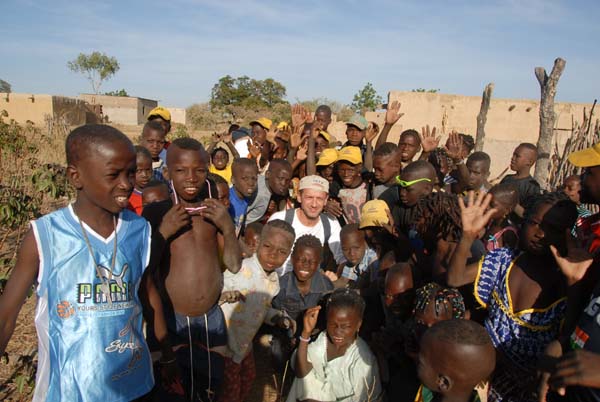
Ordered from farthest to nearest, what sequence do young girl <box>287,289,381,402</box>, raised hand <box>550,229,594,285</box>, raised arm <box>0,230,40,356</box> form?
young girl <box>287,289,381,402</box> → raised hand <box>550,229,594,285</box> → raised arm <box>0,230,40,356</box>

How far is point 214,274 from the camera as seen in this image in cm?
254

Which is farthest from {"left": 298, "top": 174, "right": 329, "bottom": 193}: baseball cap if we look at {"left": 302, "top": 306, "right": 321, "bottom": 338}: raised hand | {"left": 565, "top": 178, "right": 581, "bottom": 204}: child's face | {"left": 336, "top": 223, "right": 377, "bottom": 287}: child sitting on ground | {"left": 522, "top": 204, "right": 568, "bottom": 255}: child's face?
{"left": 565, "top": 178, "right": 581, "bottom": 204}: child's face

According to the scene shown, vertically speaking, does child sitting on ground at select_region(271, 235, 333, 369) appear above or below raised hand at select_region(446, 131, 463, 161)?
below

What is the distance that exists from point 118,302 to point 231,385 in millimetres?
1368

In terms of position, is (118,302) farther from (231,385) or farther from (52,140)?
(52,140)

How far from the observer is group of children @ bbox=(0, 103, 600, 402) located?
1667mm

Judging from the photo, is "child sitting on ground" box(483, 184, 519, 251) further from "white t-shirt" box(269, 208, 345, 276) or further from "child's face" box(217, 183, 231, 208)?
"child's face" box(217, 183, 231, 208)

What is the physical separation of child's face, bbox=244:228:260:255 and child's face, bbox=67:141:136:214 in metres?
1.96

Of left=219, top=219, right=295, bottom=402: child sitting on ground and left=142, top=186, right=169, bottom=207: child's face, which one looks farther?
left=142, top=186, right=169, bottom=207: child's face

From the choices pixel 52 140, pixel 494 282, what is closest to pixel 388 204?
pixel 494 282

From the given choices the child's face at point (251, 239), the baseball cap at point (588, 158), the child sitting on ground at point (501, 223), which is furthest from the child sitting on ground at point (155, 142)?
the baseball cap at point (588, 158)

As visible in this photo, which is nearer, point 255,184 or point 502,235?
point 502,235

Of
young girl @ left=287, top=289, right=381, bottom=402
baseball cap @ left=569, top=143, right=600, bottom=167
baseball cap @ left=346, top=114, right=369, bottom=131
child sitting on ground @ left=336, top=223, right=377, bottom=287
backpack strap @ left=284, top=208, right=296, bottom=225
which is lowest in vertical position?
young girl @ left=287, top=289, right=381, bottom=402

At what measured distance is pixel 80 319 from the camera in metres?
1.65
